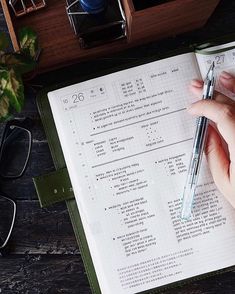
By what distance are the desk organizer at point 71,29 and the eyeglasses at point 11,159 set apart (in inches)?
4.1

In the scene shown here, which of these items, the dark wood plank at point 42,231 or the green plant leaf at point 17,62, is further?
the dark wood plank at point 42,231

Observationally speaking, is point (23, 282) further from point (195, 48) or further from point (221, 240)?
→ point (195, 48)

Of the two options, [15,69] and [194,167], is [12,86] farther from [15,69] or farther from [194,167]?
[194,167]

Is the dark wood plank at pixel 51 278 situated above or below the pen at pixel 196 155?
below

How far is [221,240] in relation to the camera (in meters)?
0.71

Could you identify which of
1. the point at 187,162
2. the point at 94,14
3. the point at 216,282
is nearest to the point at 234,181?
the point at 187,162

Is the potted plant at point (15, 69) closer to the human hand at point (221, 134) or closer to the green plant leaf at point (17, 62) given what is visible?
the green plant leaf at point (17, 62)

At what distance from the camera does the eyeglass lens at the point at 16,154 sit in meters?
0.75

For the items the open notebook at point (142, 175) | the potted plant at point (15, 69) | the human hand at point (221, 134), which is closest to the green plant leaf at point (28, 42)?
the potted plant at point (15, 69)

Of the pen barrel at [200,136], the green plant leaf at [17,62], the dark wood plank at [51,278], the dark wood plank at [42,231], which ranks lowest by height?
the dark wood plank at [51,278]

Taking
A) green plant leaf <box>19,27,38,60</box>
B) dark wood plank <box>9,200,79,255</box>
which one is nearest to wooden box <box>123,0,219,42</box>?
green plant leaf <box>19,27,38,60</box>

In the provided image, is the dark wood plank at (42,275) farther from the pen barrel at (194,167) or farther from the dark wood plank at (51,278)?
the pen barrel at (194,167)

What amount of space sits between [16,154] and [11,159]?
12 mm

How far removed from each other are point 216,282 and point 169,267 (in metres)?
0.09
